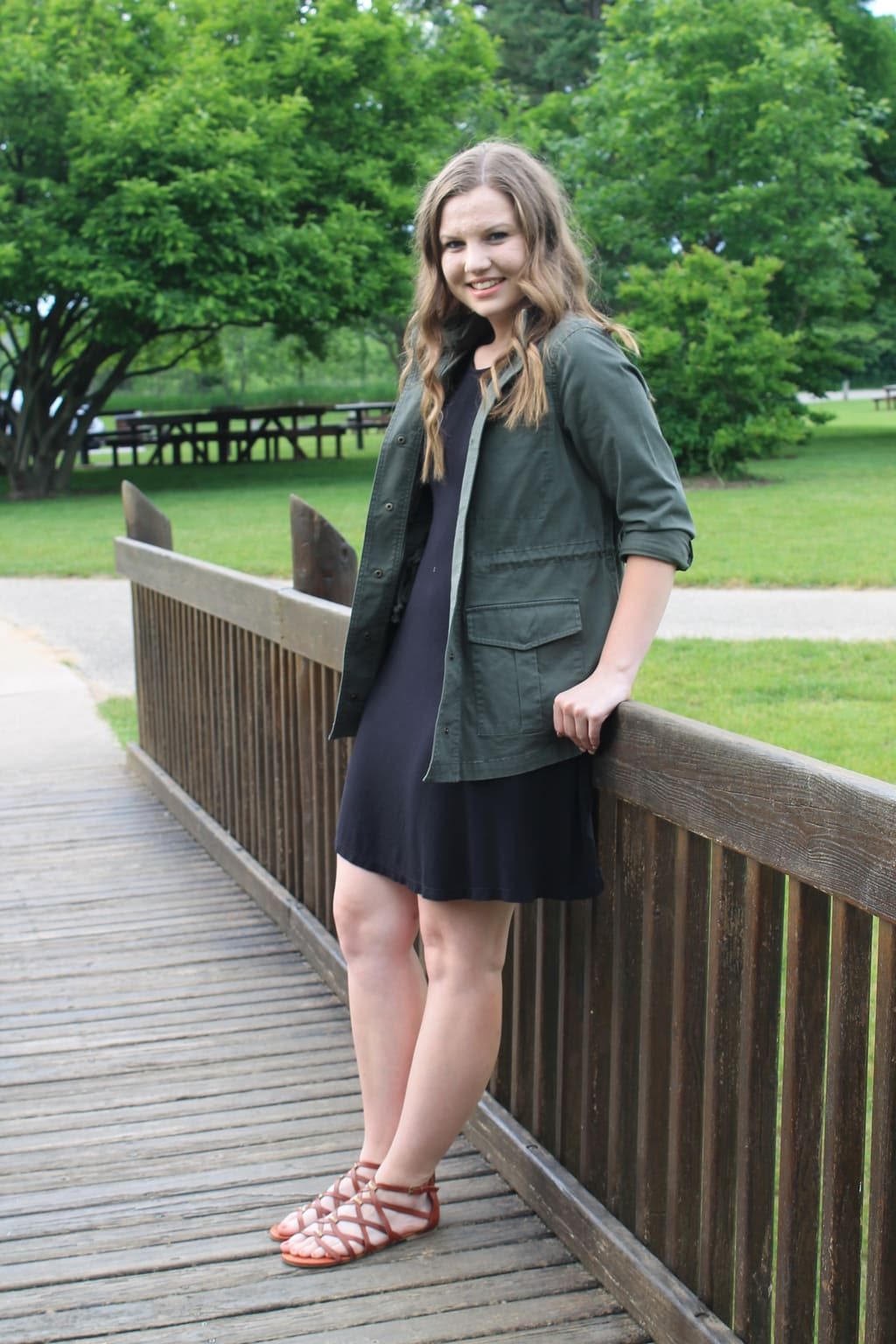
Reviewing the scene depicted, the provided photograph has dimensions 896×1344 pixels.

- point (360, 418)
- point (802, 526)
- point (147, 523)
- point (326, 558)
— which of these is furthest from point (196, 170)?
point (326, 558)

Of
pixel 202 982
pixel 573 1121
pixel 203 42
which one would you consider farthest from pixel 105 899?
pixel 203 42

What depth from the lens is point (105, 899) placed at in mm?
5109

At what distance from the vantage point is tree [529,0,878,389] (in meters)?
23.5

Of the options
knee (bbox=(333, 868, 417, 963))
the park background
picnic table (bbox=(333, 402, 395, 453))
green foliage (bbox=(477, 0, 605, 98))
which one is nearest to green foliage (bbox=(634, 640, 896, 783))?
knee (bbox=(333, 868, 417, 963))

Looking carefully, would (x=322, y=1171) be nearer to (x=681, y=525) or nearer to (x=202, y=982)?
(x=202, y=982)

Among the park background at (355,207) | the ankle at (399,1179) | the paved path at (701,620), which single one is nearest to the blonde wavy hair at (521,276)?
the ankle at (399,1179)

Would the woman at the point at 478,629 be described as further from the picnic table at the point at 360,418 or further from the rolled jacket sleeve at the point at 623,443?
the picnic table at the point at 360,418

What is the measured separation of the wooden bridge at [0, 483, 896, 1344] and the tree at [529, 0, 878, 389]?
816 inches

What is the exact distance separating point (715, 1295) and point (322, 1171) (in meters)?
1.00

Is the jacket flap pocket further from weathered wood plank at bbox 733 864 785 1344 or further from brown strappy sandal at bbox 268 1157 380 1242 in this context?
brown strappy sandal at bbox 268 1157 380 1242

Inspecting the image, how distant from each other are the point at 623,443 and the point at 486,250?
1.38 ft

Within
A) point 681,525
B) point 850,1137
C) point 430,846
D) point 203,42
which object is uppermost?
point 203,42

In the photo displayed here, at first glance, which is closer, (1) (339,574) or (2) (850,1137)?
(2) (850,1137)

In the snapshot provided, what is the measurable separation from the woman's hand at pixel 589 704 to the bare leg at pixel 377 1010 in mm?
541
